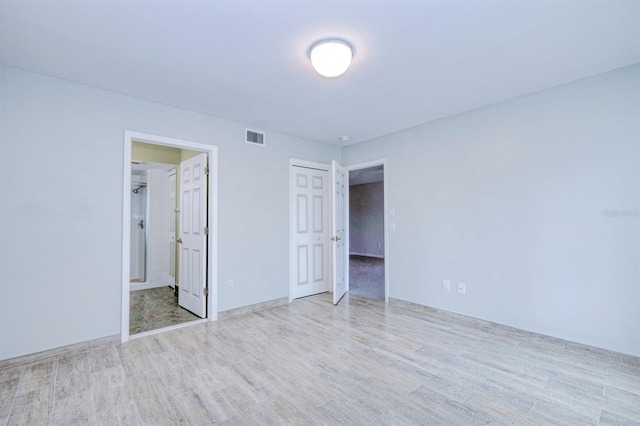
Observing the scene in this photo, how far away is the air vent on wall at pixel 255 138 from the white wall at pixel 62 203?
0.71 metres

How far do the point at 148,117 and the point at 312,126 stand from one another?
6.61 feet

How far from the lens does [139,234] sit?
5785 millimetres

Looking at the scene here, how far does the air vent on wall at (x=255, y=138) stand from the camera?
392cm

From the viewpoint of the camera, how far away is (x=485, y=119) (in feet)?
10.9

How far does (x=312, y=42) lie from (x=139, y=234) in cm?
548

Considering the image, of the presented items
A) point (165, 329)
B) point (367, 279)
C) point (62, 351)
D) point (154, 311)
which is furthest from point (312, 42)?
point (367, 279)

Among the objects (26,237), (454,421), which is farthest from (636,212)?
(26,237)

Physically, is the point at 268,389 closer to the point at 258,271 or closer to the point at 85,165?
the point at 258,271

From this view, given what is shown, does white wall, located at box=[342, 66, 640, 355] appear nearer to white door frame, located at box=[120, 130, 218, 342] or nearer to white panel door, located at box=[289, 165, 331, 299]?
white panel door, located at box=[289, 165, 331, 299]

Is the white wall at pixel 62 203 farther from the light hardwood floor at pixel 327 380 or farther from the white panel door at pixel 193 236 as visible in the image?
the white panel door at pixel 193 236

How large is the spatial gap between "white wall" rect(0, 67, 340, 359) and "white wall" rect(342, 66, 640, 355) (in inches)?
130

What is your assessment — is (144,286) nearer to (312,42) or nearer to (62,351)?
(62,351)

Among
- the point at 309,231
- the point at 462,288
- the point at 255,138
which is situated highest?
the point at 255,138

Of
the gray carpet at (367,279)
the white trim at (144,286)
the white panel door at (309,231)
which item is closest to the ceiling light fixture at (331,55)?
the white panel door at (309,231)
